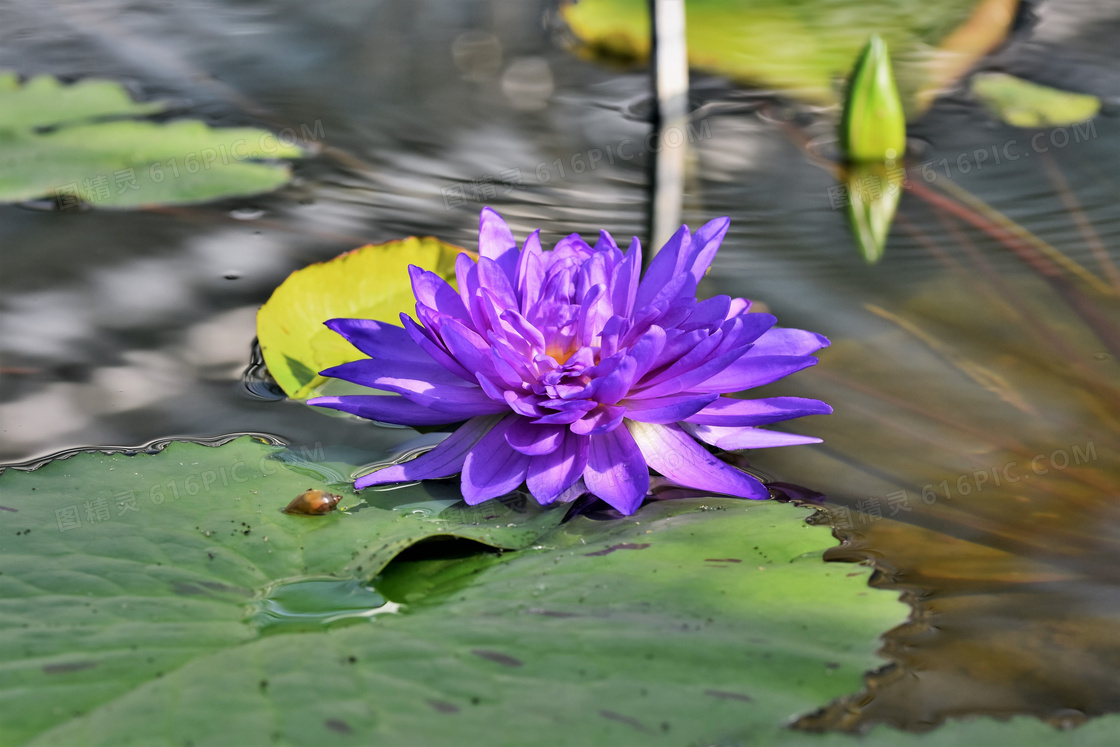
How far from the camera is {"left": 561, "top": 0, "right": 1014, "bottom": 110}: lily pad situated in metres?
2.89

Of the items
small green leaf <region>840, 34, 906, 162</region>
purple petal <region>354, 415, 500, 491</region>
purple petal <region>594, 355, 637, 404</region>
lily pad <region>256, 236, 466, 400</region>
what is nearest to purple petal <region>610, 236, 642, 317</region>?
purple petal <region>594, 355, 637, 404</region>

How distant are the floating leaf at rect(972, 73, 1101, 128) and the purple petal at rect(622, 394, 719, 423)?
6.44 feet

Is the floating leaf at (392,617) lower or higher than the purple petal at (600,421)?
lower

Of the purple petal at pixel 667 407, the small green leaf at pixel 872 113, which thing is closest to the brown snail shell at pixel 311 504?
the purple petal at pixel 667 407

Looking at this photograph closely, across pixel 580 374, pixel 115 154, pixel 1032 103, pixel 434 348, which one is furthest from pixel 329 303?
pixel 1032 103

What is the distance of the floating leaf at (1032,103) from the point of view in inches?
98.9

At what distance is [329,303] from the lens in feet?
4.76

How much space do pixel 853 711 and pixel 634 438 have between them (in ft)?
1.35

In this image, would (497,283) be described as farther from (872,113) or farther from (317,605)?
(872,113)

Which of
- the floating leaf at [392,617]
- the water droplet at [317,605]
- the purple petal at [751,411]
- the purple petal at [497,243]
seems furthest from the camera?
the purple petal at [497,243]

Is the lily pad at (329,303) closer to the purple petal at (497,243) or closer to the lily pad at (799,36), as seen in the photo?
the purple petal at (497,243)

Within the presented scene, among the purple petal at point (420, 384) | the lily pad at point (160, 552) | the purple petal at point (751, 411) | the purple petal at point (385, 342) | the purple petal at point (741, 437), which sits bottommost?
the lily pad at point (160, 552)

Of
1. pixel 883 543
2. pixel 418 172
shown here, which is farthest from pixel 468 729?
pixel 418 172

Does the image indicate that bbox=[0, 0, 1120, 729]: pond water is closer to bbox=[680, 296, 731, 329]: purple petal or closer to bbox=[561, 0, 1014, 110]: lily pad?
bbox=[561, 0, 1014, 110]: lily pad
